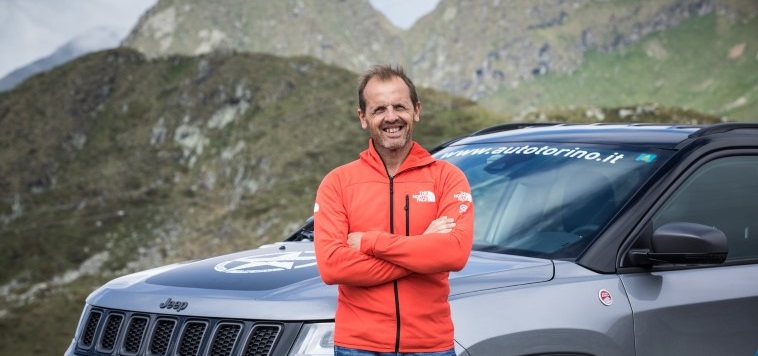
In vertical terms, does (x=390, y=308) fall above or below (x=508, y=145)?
below

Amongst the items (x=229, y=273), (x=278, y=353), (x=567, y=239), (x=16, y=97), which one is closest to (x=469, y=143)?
(x=567, y=239)

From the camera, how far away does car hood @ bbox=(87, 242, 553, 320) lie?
3434mm

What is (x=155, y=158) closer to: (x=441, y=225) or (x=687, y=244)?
(x=687, y=244)

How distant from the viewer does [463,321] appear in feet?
11.3

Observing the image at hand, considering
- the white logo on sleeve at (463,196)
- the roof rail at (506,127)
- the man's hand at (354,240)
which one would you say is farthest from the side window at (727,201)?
the man's hand at (354,240)

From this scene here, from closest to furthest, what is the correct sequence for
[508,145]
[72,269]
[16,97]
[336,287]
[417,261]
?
[417,261]
[336,287]
[508,145]
[72,269]
[16,97]

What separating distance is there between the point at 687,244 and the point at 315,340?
1585mm

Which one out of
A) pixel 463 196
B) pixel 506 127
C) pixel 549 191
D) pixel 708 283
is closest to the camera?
pixel 463 196

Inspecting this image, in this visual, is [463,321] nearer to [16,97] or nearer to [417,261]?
[417,261]

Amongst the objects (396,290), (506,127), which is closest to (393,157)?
(396,290)

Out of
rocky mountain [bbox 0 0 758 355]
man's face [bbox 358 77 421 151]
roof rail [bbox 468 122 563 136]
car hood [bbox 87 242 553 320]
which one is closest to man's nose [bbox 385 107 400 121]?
man's face [bbox 358 77 421 151]

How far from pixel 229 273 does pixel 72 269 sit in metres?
84.7

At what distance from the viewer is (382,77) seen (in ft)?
10.7

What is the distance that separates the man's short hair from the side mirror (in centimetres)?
130
